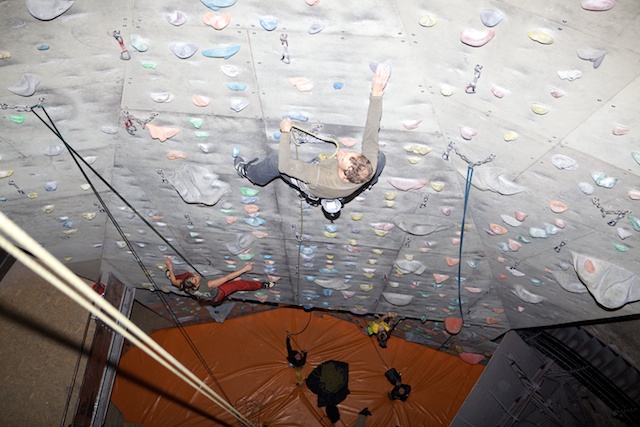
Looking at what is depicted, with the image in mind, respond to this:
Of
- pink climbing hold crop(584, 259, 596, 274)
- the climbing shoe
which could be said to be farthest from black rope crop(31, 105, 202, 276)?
pink climbing hold crop(584, 259, 596, 274)

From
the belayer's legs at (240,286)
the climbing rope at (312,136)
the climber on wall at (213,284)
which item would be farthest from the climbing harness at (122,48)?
the belayer's legs at (240,286)

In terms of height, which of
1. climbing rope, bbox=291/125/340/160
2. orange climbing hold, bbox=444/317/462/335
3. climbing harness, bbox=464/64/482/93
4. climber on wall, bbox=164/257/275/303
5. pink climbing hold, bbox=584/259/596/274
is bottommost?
orange climbing hold, bbox=444/317/462/335

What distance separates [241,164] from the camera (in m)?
2.69

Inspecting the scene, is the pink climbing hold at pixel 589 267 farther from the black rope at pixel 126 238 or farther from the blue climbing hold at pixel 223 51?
the black rope at pixel 126 238

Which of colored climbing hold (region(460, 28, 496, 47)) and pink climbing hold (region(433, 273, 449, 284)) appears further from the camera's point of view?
pink climbing hold (region(433, 273, 449, 284))

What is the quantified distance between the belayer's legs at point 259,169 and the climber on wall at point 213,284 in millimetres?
1444

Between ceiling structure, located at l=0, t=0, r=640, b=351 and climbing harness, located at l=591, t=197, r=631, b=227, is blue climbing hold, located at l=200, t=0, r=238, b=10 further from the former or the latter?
climbing harness, located at l=591, t=197, r=631, b=227

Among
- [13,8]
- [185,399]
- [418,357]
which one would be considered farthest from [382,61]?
[185,399]

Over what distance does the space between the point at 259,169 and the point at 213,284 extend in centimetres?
181

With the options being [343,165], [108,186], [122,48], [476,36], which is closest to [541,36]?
[476,36]

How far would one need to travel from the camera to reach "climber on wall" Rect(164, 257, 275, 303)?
3.83 meters

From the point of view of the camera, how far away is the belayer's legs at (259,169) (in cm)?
258

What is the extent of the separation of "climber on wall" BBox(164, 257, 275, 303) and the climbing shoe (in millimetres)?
1455

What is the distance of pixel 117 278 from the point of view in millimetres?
4391
